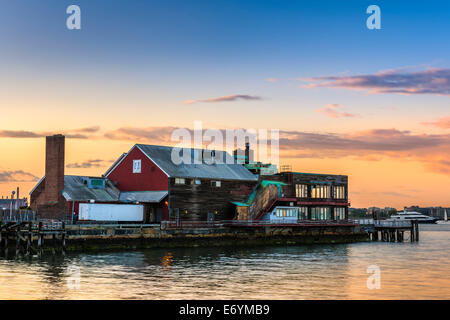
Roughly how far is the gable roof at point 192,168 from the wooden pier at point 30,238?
60.5 ft

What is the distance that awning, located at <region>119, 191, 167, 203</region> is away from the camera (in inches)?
2623

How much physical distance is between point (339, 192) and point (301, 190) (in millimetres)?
8864

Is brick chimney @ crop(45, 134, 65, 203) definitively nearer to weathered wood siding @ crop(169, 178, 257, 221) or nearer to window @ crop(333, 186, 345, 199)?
weathered wood siding @ crop(169, 178, 257, 221)

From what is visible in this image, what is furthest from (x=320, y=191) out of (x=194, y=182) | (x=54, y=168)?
(x=54, y=168)

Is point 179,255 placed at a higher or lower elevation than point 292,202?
lower

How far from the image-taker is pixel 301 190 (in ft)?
271

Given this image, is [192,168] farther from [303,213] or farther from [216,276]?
[216,276]

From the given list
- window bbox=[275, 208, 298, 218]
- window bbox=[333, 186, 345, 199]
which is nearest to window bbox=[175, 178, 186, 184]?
window bbox=[275, 208, 298, 218]

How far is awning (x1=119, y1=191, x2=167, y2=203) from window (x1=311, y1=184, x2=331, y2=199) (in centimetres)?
2674
